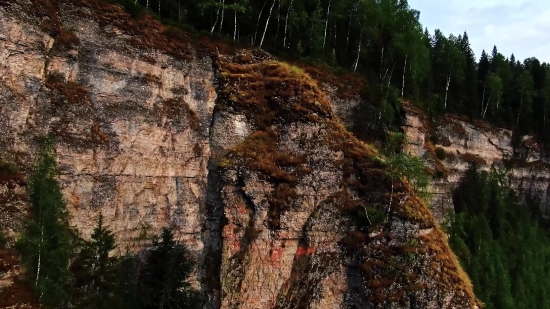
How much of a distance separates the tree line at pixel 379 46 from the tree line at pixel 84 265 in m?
14.7

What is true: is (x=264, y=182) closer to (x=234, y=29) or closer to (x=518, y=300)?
(x=234, y=29)

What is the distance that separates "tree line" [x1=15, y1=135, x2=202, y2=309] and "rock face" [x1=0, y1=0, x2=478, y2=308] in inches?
41.7

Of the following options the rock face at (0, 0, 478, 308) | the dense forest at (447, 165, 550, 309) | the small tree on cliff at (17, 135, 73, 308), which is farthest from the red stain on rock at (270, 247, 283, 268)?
the dense forest at (447, 165, 550, 309)

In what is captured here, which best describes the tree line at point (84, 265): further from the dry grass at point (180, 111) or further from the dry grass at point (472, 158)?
the dry grass at point (472, 158)

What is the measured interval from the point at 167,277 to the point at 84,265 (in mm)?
4437

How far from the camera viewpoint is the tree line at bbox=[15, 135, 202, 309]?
21125 mm

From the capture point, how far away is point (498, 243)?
46.2 meters

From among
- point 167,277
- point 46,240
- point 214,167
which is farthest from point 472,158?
point 46,240

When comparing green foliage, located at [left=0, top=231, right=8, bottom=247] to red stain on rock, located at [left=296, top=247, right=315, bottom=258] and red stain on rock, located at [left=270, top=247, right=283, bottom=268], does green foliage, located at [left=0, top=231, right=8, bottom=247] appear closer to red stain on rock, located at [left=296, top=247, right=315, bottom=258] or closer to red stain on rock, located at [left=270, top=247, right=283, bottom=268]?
red stain on rock, located at [left=270, top=247, right=283, bottom=268]

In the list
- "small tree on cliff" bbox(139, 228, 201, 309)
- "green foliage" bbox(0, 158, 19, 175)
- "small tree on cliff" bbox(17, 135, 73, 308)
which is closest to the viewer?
"small tree on cliff" bbox(17, 135, 73, 308)

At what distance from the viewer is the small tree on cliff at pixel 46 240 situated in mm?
20938

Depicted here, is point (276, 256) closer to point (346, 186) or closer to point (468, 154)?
point (346, 186)

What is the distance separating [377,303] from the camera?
26062mm

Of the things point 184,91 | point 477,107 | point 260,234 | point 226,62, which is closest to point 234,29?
point 226,62
